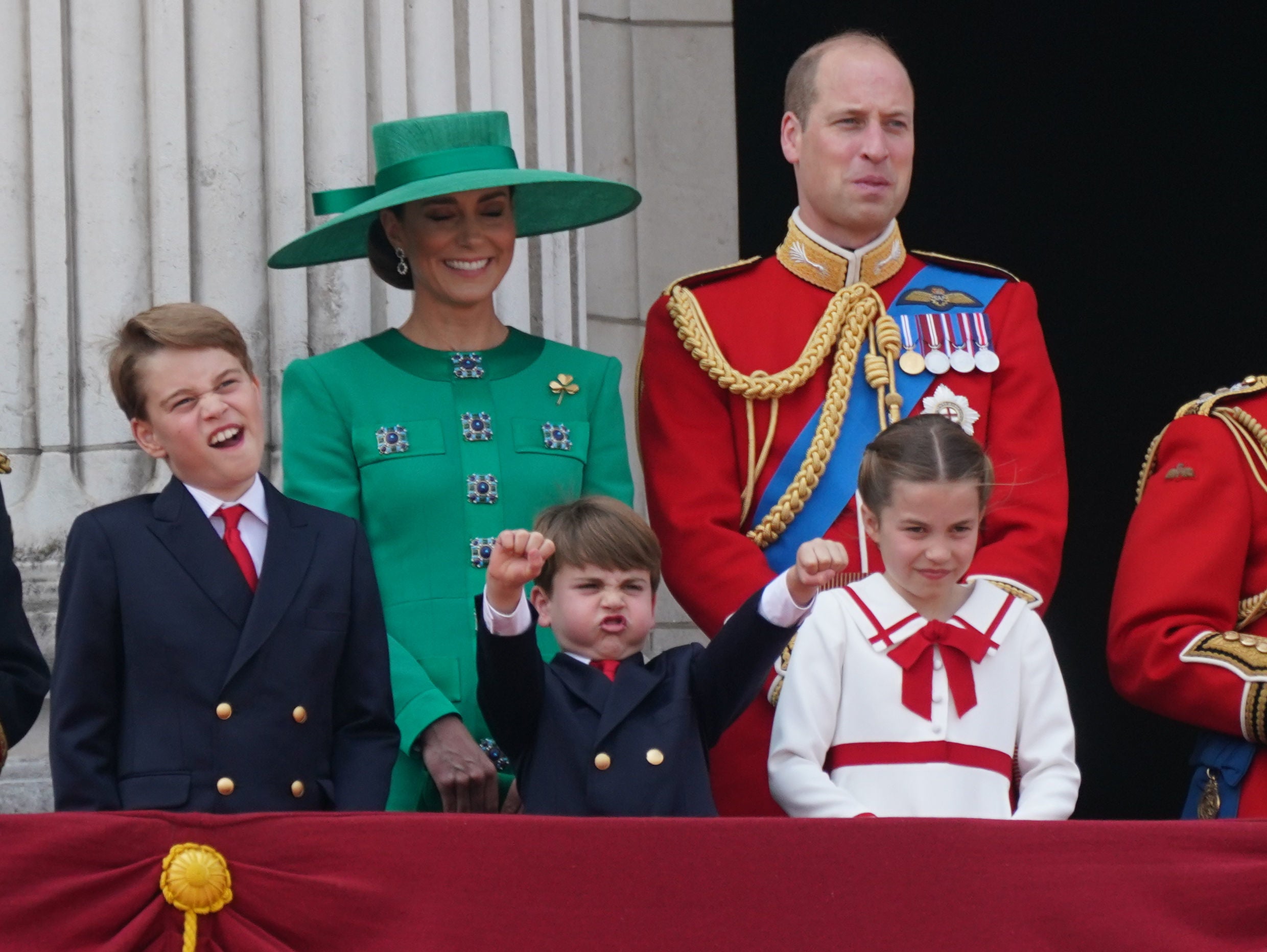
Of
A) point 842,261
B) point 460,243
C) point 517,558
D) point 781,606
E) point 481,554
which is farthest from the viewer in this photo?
point 842,261

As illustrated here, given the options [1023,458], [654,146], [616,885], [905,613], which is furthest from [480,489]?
[654,146]

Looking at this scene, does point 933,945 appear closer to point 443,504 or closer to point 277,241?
point 443,504

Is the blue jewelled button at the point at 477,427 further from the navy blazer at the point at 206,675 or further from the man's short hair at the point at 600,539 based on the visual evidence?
the navy blazer at the point at 206,675

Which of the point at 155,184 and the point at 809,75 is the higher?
the point at 809,75

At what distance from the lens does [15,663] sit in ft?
10.6

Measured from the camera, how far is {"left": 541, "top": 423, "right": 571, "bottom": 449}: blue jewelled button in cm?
364

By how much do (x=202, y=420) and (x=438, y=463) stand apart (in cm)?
49

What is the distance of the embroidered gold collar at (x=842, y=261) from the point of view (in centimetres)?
389

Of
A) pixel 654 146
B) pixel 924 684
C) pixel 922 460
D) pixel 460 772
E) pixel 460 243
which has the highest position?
pixel 654 146

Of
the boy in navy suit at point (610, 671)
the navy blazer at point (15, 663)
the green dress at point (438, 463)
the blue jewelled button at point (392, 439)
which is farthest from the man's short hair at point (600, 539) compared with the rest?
the navy blazer at point (15, 663)

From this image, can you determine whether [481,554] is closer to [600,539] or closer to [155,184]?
[600,539]

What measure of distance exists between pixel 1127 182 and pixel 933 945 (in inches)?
144

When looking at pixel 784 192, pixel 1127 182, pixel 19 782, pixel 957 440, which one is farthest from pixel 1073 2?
pixel 19 782

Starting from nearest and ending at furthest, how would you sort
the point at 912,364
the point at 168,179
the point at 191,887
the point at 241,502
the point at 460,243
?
the point at 191,887 < the point at 241,502 < the point at 460,243 < the point at 912,364 < the point at 168,179
